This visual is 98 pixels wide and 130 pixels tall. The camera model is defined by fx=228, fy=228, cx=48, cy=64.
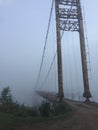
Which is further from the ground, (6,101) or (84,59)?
(84,59)

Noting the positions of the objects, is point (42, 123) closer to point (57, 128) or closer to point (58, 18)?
point (57, 128)

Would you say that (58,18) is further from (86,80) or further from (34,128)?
(34,128)

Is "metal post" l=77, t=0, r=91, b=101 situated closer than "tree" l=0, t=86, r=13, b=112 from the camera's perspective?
No

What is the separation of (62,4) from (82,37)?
473cm

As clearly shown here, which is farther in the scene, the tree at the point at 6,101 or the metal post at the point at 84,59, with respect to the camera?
the metal post at the point at 84,59

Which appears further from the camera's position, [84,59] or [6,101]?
[6,101]

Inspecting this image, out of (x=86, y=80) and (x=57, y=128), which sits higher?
(x=86, y=80)

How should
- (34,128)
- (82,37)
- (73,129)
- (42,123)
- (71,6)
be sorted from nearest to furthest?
(73,129) → (34,128) → (42,123) → (82,37) → (71,6)

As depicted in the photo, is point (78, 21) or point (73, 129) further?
point (78, 21)

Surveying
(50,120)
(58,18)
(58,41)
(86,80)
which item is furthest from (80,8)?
(50,120)

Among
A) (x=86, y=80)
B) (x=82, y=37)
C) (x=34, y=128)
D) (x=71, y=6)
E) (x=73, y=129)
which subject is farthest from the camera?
(x=71, y=6)

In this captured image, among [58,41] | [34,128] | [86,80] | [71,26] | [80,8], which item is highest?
[80,8]

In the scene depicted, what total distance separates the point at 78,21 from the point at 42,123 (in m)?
16.6

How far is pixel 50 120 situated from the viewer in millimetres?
10562
